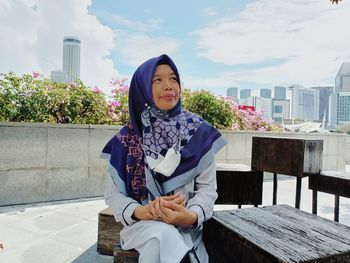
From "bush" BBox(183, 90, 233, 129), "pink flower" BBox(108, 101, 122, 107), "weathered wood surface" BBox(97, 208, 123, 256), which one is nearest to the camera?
"weathered wood surface" BBox(97, 208, 123, 256)

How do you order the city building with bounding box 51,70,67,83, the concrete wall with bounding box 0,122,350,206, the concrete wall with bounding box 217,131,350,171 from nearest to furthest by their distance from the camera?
the concrete wall with bounding box 0,122,350,206 < the city building with bounding box 51,70,67,83 < the concrete wall with bounding box 217,131,350,171

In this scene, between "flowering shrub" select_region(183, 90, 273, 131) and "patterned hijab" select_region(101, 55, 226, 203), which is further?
"flowering shrub" select_region(183, 90, 273, 131)

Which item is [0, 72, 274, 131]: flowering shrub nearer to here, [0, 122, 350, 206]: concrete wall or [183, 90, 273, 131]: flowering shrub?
[0, 122, 350, 206]: concrete wall

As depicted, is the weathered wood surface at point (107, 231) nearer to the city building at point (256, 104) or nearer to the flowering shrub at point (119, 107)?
the flowering shrub at point (119, 107)

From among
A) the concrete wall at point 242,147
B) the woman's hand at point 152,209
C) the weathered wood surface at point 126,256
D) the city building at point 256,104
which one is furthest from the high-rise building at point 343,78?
the weathered wood surface at point 126,256

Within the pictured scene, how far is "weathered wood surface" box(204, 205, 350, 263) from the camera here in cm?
106

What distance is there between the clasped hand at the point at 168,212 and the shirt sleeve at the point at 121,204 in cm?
4

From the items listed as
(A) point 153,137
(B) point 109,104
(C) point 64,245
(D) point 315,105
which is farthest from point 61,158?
(D) point 315,105

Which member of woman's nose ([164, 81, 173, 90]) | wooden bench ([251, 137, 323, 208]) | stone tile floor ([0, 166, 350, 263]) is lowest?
stone tile floor ([0, 166, 350, 263])

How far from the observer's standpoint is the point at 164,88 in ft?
5.20

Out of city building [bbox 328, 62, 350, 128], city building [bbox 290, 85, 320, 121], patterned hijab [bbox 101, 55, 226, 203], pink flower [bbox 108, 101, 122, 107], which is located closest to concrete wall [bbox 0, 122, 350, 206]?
pink flower [bbox 108, 101, 122, 107]

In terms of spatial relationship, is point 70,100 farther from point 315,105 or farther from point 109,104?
point 315,105

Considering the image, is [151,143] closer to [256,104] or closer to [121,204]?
[121,204]

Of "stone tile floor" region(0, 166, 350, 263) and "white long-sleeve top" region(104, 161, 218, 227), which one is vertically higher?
"white long-sleeve top" region(104, 161, 218, 227)
